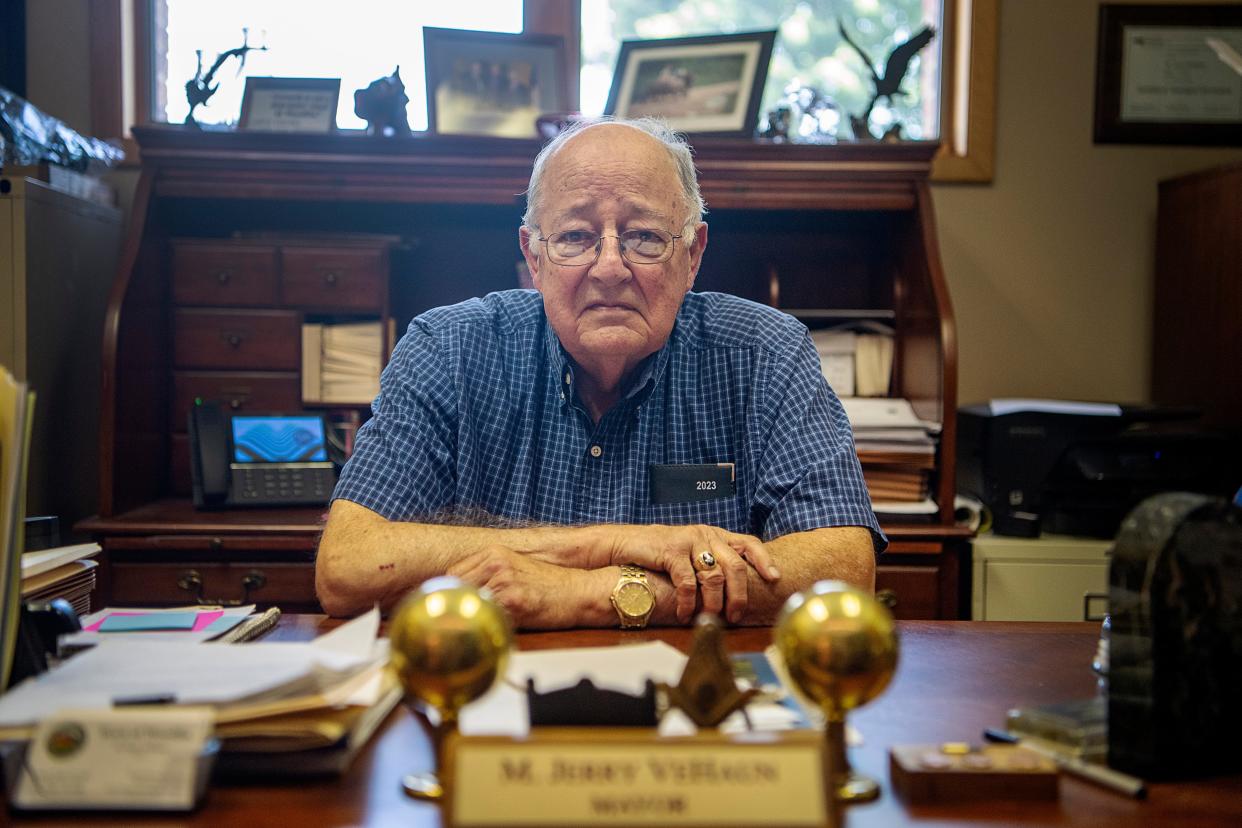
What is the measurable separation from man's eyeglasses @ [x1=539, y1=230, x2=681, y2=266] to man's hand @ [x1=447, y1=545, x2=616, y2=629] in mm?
574

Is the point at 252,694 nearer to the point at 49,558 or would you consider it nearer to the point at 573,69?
the point at 49,558

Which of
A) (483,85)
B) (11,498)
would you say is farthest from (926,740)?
(483,85)

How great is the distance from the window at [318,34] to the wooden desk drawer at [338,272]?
0.54m

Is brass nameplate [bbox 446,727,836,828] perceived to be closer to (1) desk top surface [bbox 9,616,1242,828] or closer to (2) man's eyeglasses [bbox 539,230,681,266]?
(1) desk top surface [bbox 9,616,1242,828]

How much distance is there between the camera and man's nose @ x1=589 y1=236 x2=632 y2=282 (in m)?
1.60

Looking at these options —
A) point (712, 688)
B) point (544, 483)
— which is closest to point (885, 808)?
point (712, 688)

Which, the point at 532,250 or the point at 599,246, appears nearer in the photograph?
the point at 599,246

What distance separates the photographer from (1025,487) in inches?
93.0

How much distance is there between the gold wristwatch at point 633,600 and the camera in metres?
1.20

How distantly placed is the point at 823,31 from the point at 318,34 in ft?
4.77

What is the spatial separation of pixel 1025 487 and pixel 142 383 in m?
2.07

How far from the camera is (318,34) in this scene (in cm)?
294

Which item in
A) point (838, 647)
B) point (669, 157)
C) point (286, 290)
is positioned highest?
point (669, 157)

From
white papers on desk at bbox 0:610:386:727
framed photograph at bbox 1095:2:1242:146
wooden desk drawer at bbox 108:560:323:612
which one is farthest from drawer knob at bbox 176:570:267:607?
framed photograph at bbox 1095:2:1242:146
